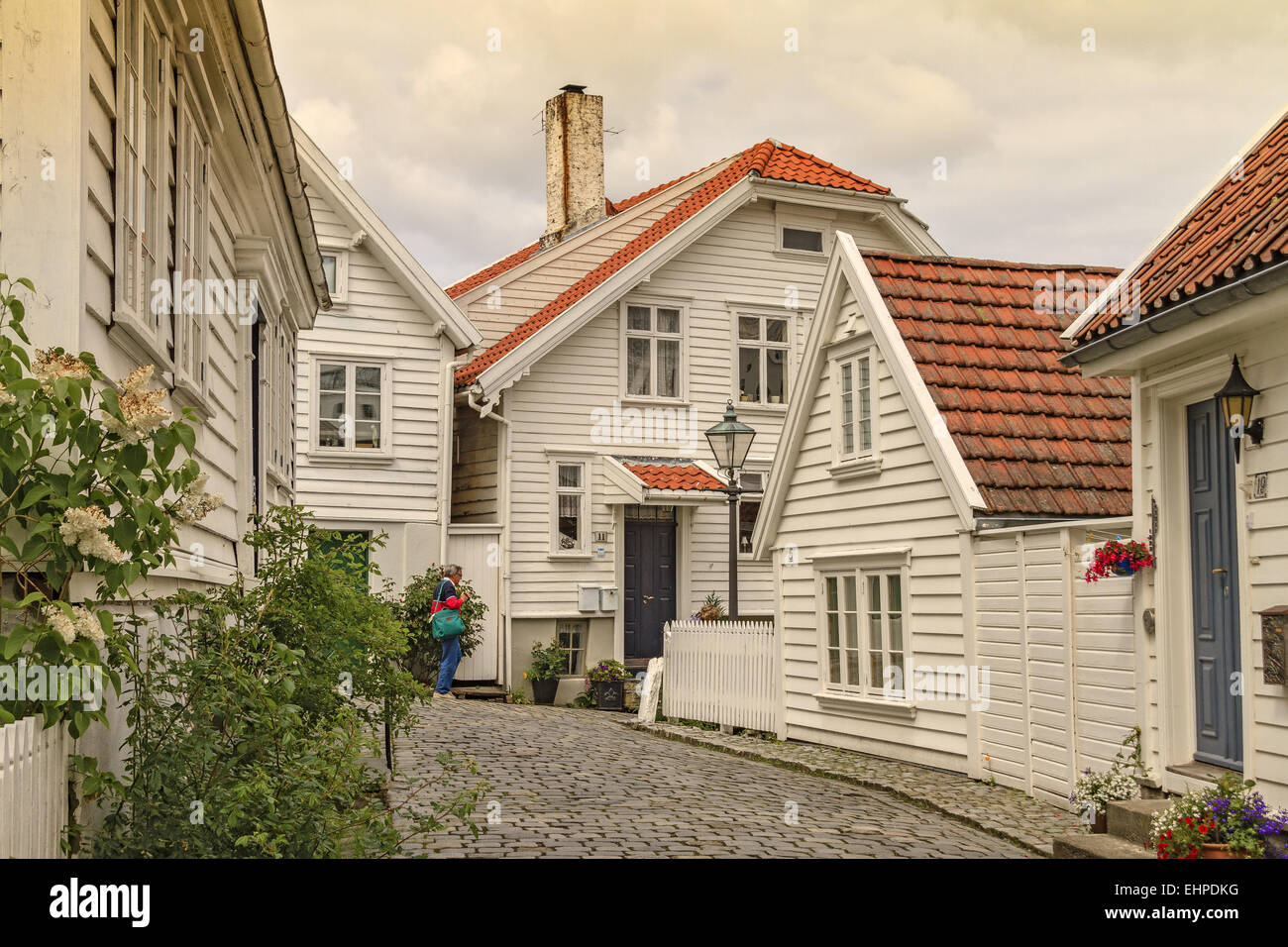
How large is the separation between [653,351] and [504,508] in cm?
381

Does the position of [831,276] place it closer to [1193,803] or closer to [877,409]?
[877,409]

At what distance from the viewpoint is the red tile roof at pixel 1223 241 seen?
310 inches

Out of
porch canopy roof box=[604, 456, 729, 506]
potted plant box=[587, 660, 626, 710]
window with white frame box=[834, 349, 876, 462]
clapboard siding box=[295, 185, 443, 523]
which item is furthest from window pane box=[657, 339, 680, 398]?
window with white frame box=[834, 349, 876, 462]

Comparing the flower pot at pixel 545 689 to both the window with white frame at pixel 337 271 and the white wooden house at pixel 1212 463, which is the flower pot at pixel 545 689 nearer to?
the window with white frame at pixel 337 271

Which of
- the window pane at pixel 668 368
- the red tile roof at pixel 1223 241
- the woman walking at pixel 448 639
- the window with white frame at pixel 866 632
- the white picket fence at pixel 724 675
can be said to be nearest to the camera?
the red tile roof at pixel 1223 241

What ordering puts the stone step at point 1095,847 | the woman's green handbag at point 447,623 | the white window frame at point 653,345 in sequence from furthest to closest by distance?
the white window frame at point 653,345 < the woman's green handbag at point 447,623 < the stone step at point 1095,847

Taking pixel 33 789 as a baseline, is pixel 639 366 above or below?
above

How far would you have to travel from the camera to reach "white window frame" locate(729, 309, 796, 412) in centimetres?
2414

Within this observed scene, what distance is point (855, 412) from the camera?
1470 cm

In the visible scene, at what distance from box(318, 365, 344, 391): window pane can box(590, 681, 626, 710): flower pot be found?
6192mm

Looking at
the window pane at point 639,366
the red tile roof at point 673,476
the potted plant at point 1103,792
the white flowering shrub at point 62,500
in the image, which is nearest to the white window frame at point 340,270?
the window pane at point 639,366

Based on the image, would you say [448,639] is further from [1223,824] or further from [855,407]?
[1223,824]

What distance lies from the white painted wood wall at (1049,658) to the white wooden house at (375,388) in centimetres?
1129

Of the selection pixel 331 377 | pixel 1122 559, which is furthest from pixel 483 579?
pixel 1122 559
